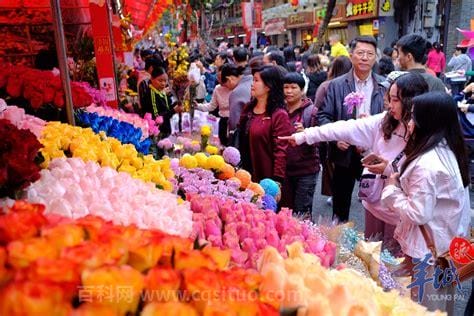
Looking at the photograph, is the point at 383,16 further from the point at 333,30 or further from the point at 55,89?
the point at 55,89

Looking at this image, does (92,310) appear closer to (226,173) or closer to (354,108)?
(226,173)

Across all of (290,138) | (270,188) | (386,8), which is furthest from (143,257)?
(386,8)

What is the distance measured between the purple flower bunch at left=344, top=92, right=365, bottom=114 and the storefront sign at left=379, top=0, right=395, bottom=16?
1329 cm

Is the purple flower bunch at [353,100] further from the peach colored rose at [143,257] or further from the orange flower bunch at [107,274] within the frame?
the peach colored rose at [143,257]

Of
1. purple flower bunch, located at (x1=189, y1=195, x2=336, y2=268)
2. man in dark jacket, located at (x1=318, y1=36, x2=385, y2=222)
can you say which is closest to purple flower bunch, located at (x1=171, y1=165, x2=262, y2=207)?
purple flower bunch, located at (x1=189, y1=195, x2=336, y2=268)

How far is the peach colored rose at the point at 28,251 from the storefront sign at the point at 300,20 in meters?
23.6

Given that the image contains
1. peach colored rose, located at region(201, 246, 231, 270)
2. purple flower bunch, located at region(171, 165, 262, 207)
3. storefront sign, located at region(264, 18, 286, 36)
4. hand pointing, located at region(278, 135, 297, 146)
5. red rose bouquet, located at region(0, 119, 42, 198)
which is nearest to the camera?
peach colored rose, located at region(201, 246, 231, 270)

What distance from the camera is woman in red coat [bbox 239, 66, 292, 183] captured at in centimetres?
352

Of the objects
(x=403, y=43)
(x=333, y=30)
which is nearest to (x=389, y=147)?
(x=403, y=43)

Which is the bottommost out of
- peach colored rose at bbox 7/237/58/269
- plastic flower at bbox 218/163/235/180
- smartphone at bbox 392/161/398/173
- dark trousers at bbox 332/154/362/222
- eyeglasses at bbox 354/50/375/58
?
dark trousers at bbox 332/154/362/222

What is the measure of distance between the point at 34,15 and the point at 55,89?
2.06m

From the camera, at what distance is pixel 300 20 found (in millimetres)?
24344

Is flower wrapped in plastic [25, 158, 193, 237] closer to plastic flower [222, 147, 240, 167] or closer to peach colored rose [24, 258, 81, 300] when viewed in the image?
peach colored rose [24, 258, 81, 300]

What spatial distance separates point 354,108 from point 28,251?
3459 millimetres
